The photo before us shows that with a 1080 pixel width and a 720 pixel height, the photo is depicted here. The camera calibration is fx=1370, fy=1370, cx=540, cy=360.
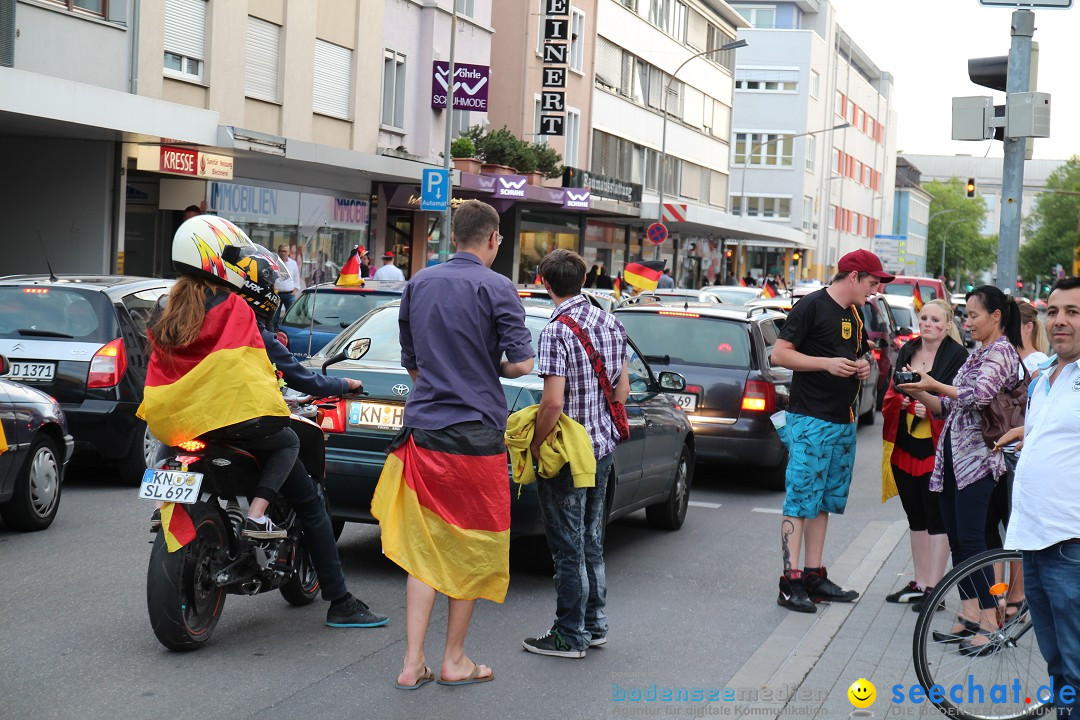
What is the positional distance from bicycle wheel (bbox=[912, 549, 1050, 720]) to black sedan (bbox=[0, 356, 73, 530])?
18.6 feet

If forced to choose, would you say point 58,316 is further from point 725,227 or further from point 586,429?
point 725,227

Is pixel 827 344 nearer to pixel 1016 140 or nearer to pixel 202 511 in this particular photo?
pixel 202 511

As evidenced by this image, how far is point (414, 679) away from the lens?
5652 mm

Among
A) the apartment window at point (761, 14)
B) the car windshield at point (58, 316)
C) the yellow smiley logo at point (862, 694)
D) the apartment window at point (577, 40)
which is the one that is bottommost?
the yellow smiley logo at point (862, 694)

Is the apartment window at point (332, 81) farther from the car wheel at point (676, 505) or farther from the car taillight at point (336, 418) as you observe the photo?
the car taillight at point (336, 418)

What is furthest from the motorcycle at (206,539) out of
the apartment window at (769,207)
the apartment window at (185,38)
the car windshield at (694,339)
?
the apartment window at (769,207)

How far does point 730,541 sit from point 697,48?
5079 cm

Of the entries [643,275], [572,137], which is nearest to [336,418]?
[643,275]

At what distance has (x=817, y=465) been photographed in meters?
7.49

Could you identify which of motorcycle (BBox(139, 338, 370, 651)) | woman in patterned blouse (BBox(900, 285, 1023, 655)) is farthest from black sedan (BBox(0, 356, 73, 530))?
woman in patterned blouse (BBox(900, 285, 1023, 655))

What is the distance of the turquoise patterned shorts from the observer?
295 inches

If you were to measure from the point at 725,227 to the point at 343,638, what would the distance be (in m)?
48.9

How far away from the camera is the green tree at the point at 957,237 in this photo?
14650 centimetres

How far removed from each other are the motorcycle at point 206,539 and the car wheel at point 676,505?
Answer: 3.81 m
